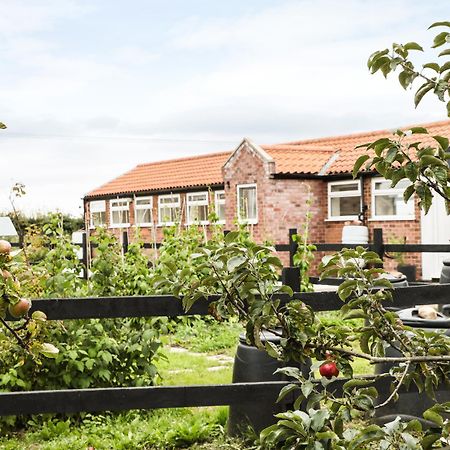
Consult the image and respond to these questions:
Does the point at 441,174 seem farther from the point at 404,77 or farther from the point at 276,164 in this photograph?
the point at 276,164

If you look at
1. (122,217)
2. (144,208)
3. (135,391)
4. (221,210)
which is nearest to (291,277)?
(135,391)

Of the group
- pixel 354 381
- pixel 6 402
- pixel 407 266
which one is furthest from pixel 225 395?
pixel 407 266

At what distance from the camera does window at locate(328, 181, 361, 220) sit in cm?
1969

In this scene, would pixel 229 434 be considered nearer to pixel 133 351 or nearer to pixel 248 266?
pixel 133 351

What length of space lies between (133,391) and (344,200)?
16616mm

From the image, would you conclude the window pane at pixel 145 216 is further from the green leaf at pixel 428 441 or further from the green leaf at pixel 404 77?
the green leaf at pixel 428 441

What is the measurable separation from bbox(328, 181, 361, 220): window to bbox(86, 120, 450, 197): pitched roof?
44 centimetres

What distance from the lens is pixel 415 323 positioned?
4727 mm

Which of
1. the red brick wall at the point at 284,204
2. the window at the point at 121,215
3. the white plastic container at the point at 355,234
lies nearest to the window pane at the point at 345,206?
the red brick wall at the point at 284,204

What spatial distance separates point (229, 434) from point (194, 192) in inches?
752

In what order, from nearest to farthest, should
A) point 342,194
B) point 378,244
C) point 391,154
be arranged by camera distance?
point 391,154 → point 378,244 → point 342,194

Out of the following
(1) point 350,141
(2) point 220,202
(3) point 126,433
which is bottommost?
(3) point 126,433

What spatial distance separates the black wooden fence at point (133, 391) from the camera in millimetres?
3996

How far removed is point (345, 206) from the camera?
20141 millimetres
